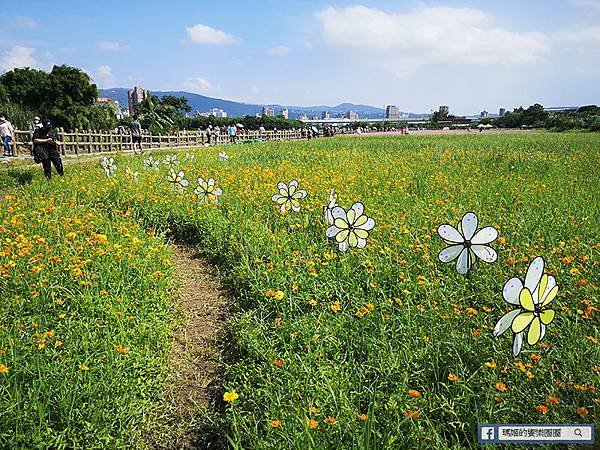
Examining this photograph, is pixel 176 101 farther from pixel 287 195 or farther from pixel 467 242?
pixel 467 242

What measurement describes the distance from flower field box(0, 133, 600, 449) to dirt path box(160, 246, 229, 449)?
107 mm

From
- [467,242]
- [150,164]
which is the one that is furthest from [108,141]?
[467,242]

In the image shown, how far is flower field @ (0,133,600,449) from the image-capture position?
210 centimetres

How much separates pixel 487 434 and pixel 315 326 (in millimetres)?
1407

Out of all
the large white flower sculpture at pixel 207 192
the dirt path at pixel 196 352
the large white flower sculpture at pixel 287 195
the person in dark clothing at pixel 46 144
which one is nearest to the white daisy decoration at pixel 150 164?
the person in dark clothing at pixel 46 144

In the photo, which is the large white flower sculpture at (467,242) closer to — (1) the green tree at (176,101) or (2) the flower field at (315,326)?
(2) the flower field at (315,326)

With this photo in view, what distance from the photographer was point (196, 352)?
3.08 m

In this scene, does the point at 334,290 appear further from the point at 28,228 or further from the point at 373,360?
the point at 28,228

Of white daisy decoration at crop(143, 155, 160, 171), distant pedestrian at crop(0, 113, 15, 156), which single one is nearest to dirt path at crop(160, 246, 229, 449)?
white daisy decoration at crop(143, 155, 160, 171)

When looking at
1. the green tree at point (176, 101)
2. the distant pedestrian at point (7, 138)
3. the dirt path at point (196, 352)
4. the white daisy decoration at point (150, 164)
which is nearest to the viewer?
the dirt path at point (196, 352)

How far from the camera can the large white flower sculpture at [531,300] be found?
1893 millimetres

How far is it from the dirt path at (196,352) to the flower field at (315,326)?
0.11 meters

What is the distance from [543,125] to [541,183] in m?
46.1

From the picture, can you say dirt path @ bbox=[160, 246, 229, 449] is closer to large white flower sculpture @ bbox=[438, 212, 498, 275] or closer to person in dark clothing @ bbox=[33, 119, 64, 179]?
large white flower sculpture @ bbox=[438, 212, 498, 275]
